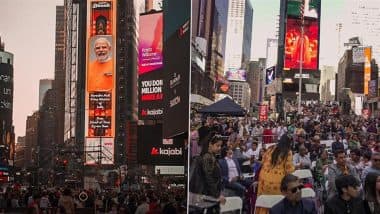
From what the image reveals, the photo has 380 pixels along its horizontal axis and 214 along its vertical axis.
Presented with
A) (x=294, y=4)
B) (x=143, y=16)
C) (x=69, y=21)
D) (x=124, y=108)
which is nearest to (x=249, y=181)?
(x=294, y=4)

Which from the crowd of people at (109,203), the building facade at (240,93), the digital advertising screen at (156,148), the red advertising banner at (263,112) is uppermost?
the building facade at (240,93)

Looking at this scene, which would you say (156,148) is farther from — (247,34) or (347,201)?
(347,201)

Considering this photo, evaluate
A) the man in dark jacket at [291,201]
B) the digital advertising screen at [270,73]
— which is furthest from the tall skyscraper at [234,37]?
the man in dark jacket at [291,201]

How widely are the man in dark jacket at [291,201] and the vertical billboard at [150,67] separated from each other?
6274 mm

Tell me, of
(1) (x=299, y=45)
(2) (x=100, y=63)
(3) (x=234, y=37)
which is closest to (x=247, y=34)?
(3) (x=234, y=37)

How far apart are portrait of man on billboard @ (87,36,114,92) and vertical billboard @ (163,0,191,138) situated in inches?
606

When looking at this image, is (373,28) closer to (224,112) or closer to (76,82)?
(224,112)

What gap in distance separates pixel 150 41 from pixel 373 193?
7996 mm

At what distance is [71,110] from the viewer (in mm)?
36438

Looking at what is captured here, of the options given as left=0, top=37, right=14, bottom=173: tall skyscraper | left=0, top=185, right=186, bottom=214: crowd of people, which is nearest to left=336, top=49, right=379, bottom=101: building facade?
left=0, top=185, right=186, bottom=214: crowd of people

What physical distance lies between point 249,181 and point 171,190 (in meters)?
A: 7.98

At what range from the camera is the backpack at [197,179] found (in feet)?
20.9

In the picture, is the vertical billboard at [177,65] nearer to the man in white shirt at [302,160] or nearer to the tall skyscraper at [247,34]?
the tall skyscraper at [247,34]

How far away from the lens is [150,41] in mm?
12859
